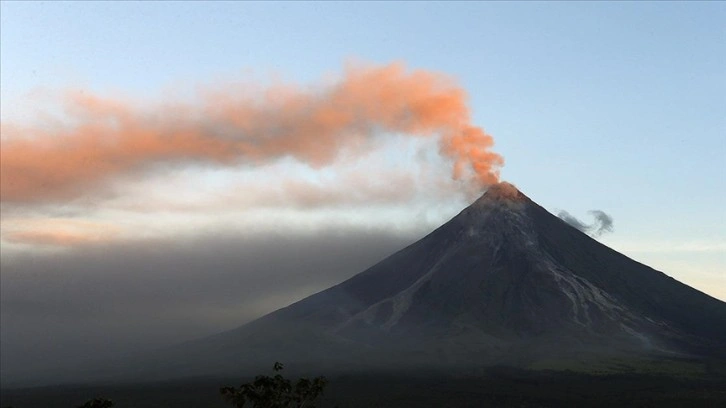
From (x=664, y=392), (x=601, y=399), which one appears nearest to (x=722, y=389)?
(x=664, y=392)

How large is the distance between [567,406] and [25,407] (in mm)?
106721

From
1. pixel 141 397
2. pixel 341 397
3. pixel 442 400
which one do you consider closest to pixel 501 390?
pixel 442 400

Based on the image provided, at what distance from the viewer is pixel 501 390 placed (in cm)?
19250

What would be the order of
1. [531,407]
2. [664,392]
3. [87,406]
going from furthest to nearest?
[664,392]
[531,407]
[87,406]

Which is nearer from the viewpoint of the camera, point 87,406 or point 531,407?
point 87,406

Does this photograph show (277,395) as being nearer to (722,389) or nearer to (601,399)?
(601,399)

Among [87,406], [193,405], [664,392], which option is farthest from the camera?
[664,392]

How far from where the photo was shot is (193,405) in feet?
576

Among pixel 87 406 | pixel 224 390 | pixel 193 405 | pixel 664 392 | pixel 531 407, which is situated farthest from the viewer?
pixel 664 392

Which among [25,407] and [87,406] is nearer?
[87,406]

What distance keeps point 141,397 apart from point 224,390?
14313 cm

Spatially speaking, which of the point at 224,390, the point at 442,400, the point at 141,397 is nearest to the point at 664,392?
the point at 442,400

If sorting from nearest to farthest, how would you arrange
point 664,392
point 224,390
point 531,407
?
point 224,390 < point 531,407 < point 664,392

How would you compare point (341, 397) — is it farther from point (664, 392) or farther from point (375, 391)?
point (664, 392)
